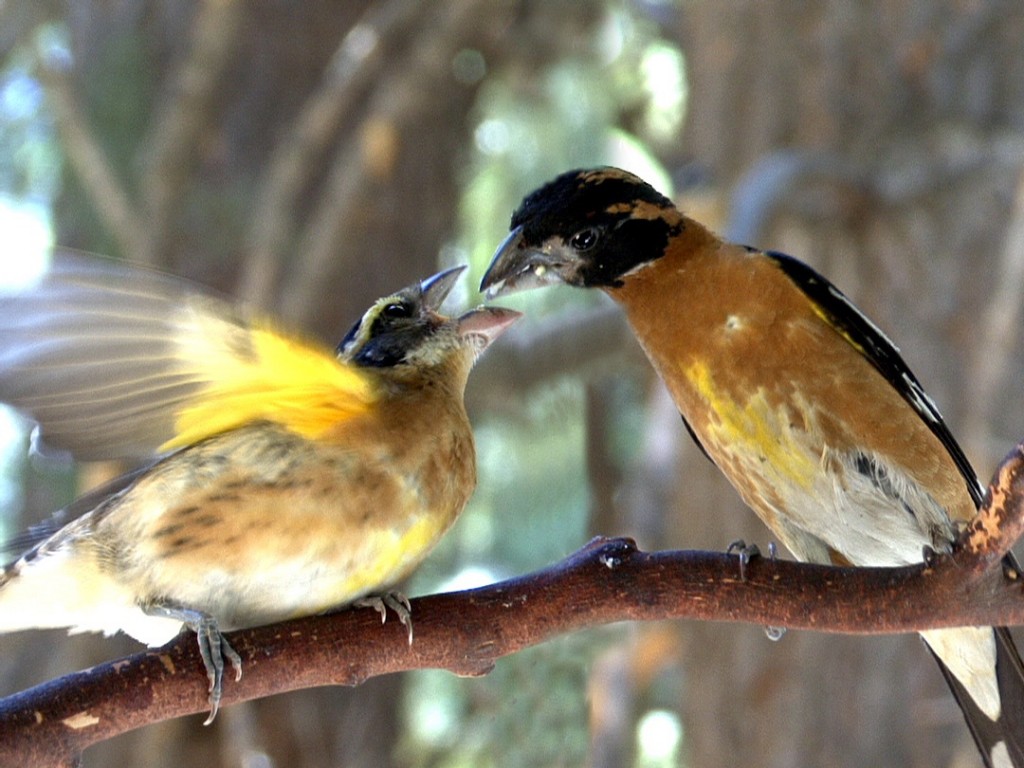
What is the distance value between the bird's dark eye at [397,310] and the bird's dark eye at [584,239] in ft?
1.29

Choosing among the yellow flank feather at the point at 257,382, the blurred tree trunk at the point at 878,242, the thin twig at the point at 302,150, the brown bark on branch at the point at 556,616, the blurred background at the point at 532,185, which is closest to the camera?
the brown bark on branch at the point at 556,616

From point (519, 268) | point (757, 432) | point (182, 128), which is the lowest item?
point (757, 432)

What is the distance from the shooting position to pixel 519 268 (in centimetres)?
250

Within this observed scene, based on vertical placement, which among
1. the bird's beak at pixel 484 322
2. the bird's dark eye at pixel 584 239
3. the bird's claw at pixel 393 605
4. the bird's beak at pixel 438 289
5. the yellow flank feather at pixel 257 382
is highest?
the bird's beak at pixel 438 289

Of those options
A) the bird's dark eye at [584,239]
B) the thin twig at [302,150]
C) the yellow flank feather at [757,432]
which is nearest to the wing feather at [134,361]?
the bird's dark eye at [584,239]

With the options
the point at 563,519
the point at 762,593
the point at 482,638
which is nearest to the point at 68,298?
the point at 482,638

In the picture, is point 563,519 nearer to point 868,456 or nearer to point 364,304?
point 364,304

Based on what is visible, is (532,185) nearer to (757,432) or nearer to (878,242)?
(878,242)

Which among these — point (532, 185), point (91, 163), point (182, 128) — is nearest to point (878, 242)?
→ point (532, 185)

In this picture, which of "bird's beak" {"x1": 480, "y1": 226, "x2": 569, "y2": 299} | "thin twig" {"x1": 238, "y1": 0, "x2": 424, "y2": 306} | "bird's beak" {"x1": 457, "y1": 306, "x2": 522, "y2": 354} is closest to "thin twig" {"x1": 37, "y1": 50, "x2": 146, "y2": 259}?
"thin twig" {"x1": 238, "y1": 0, "x2": 424, "y2": 306}

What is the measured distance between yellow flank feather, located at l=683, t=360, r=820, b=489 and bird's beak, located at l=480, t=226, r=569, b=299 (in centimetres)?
33

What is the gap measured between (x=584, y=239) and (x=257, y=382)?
2.28 ft

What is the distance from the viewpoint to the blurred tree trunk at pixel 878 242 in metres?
4.03

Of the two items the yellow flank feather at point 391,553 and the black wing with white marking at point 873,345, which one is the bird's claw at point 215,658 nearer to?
the yellow flank feather at point 391,553
